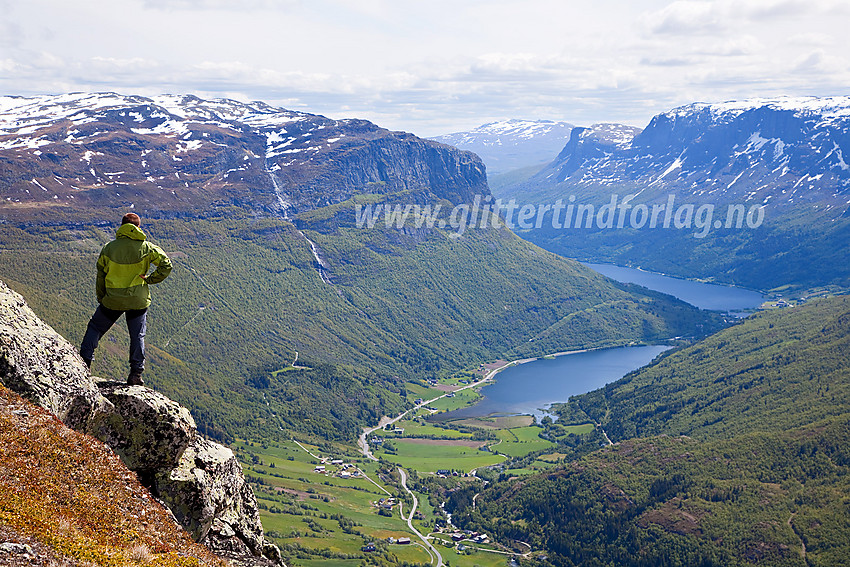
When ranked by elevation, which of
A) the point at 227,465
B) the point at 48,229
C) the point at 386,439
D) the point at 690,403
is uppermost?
the point at 227,465

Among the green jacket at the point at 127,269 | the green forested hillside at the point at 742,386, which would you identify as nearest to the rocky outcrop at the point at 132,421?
the green jacket at the point at 127,269

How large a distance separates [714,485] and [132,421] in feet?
360

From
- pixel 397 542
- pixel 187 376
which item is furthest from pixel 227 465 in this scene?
pixel 187 376

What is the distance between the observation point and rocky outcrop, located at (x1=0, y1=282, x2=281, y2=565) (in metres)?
16.2

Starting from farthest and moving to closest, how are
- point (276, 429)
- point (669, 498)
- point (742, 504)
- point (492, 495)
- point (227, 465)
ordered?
point (276, 429)
point (492, 495)
point (669, 498)
point (742, 504)
point (227, 465)

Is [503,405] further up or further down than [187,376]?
further down

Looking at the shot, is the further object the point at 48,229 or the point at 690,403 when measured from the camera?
the point at 48,229

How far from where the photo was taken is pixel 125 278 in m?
17.4

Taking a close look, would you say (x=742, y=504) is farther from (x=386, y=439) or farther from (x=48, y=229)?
(x=48, y=229)

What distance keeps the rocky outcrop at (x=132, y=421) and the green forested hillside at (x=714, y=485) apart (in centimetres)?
9129

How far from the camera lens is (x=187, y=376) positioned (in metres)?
156

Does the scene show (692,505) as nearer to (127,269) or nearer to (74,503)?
(127,269)

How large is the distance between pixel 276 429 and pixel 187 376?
2124 centimetres

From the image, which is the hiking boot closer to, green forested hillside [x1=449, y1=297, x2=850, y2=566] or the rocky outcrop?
the rocky outcrop
